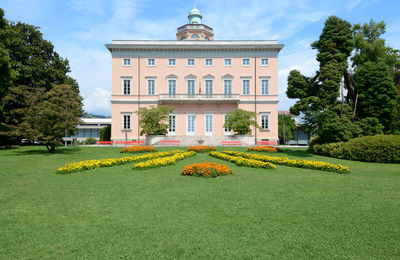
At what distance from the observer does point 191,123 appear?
1271 inches

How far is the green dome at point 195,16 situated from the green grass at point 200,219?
3948cm

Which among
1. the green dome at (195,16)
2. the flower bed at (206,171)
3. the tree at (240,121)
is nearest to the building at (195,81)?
the tree at (240,121)

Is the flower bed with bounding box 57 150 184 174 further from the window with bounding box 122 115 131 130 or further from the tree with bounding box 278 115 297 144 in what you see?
the tree with bounding box 278 115 297 144

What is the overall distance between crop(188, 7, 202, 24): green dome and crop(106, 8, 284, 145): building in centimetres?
1217

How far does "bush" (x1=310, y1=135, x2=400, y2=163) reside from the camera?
14.0 metres

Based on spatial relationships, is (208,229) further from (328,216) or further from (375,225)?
(375,225)

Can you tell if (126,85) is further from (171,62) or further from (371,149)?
(371,149)

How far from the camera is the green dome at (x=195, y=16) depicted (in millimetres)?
41969

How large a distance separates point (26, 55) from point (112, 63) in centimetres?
955

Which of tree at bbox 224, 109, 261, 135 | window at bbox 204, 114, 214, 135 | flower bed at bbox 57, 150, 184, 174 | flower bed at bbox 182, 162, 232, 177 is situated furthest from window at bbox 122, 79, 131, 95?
flower bed at bbox 182, 162, 232, 177

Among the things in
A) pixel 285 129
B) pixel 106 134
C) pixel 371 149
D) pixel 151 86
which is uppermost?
pixel 151 86

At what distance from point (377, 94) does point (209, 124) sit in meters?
19.6

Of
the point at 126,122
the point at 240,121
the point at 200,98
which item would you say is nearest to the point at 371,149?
the point at 240,121

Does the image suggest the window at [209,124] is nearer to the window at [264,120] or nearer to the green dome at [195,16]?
the window at [264,120]
